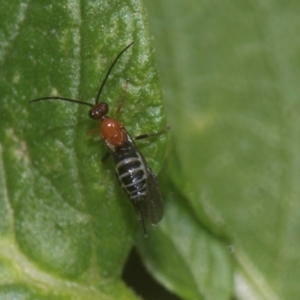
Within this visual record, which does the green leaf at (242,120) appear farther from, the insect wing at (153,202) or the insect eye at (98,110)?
the insect eye at (98,110)

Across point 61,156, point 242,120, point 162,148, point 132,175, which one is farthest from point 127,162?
point 242,120

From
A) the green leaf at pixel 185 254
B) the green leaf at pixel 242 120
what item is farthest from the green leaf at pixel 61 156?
the green leaf at pixel 242 120

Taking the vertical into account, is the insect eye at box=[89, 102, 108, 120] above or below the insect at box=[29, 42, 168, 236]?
above

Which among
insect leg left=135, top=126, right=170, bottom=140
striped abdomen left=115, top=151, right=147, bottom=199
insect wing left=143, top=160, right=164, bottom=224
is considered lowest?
insect wing left=143, top=160, right=164, bottom=224

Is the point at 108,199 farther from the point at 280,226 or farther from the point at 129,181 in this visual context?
the point at 280,226

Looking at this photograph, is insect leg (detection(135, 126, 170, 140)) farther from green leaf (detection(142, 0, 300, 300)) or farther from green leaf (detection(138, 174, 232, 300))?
green leaf (detection(142, 0, 300, 300))

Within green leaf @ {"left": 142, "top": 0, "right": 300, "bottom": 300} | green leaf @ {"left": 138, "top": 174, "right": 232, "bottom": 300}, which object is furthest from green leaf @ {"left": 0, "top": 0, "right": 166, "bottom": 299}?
green leaf @ {"left": 142, "top": 0, "right": 300, "bottom": 300}

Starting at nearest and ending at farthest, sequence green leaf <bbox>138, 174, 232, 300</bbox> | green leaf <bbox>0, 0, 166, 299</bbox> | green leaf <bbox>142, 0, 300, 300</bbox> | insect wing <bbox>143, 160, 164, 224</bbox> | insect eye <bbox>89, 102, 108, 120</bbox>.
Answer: green leaf <bbox>0, 0, 166, 299</bbox> < insect eye <bbox>89, 102, 108, 120</bbox> < insect wing <bbox>143, 160, 164, 224</bbox> < green leaf <bbox>138, 174, 232, 300</bbox> < green leaf <bbox>142, 0, 300, 300</bbox>
